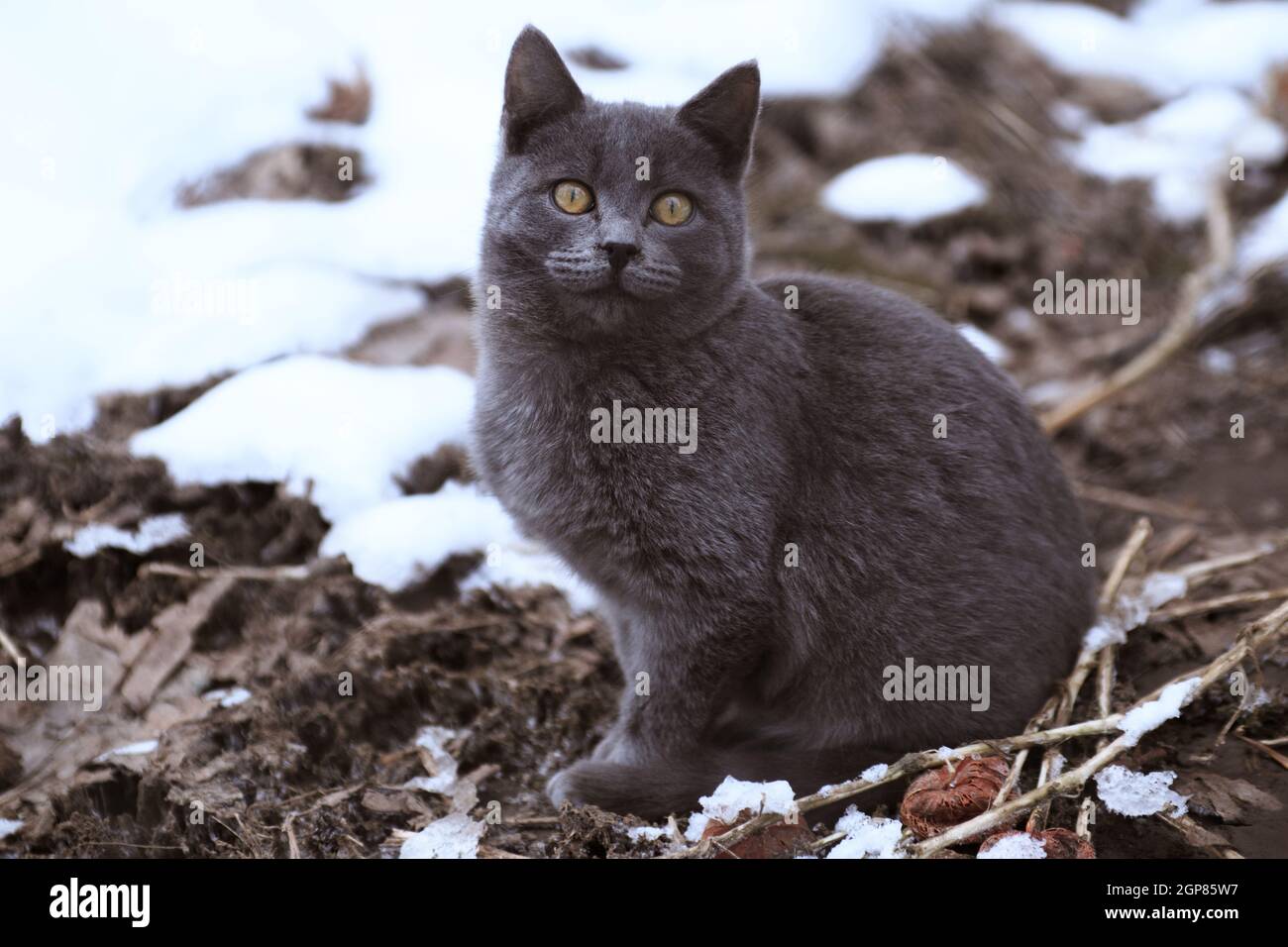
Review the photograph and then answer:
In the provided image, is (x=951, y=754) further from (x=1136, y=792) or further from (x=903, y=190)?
(x=903, y=190)

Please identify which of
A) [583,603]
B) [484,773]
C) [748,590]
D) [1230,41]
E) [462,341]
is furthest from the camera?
[1230,41]

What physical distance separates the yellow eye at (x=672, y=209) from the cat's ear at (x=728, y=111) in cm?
18

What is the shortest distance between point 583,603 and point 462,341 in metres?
1.12

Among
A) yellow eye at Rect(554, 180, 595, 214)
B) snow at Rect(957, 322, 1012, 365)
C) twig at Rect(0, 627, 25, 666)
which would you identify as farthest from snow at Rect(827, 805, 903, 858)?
snow at Rect(957, 322, 1012, 365)

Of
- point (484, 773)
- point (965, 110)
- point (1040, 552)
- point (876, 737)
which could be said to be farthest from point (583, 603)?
point (965, 110)

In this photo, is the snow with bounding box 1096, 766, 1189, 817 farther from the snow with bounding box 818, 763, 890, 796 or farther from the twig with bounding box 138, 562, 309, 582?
the twig with bounding box 138, 562, 309, 582

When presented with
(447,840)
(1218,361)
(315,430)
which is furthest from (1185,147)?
(447,840)

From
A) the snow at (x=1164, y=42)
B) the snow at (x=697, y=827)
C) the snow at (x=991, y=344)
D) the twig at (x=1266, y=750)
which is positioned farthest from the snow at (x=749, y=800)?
the snow at (x=1164, y=42)

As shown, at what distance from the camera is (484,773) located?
275 cm

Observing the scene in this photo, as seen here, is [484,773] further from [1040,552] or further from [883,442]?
[1040,552]

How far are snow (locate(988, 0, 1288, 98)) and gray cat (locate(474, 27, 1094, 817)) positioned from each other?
421cm

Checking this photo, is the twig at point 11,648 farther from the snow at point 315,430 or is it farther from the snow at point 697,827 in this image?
the snow at point 697,827

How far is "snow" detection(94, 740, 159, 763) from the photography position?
2.69 metres

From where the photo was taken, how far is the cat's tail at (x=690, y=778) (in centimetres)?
252
